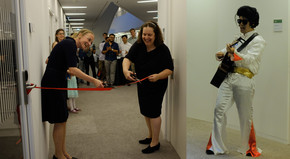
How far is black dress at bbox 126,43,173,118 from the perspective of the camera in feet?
9.74

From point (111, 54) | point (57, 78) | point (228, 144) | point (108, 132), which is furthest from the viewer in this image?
point (111, 54)

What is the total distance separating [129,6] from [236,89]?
10457 mm

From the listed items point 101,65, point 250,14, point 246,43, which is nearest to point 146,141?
point 246,43

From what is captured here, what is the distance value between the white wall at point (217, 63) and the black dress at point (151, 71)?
0.31 meters

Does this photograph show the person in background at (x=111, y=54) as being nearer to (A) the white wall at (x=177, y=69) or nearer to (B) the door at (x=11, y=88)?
(A) the white wall at (x=177, y=69)

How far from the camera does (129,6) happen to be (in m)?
12.5

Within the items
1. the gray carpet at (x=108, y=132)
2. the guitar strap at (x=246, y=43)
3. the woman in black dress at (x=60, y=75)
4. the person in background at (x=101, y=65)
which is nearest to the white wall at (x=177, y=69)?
the gray carpet at (x=108, y=132)

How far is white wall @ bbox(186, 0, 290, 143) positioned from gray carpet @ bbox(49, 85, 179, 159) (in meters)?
0.80

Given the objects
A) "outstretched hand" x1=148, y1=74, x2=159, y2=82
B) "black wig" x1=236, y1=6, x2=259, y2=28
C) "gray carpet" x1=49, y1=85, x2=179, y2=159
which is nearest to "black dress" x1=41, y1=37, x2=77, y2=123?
"gray carpet" x1=49, y1=85, x2=179, y2=159

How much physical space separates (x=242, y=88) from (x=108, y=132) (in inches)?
81.2

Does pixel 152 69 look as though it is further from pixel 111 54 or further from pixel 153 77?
pixel 111 54

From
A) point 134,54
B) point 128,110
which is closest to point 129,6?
point 128,110

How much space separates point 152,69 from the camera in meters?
3.01

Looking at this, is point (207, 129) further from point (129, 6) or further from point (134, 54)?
point (129, 6)
